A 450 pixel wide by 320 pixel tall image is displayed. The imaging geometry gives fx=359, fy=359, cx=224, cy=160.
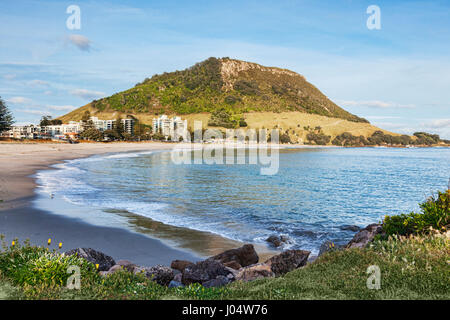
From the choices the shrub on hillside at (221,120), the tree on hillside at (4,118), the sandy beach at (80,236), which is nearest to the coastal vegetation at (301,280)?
the sandy beach at (80,236)

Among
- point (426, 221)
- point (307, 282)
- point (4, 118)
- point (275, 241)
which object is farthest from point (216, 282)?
point (4, 118)

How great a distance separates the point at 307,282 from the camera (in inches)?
250

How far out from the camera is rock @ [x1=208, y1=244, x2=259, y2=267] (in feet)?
33.6

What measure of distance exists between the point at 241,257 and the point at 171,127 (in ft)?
509

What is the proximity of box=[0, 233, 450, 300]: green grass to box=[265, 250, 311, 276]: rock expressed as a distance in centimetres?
Result: 138

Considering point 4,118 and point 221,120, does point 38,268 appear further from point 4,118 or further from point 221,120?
point 221,120

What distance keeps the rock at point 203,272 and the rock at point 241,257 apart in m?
2.02

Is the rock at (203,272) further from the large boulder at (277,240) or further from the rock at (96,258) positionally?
the large boulder at (277,240)

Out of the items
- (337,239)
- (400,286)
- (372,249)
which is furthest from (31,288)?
(337,239)

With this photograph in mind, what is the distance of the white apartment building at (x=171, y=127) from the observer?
516 feet

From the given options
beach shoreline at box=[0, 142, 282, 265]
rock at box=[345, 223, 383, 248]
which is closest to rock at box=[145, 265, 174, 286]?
beach shoreline at box=[0, 142, 282, 265]

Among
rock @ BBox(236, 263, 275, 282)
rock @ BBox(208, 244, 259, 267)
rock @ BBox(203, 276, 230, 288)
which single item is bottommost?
rock @ BBox(208, 244, 259, 267)

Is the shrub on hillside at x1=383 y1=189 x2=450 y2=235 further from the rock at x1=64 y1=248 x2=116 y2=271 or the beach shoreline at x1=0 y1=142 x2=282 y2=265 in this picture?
the rock at x1=64 y1=248 x2=116 y2=271

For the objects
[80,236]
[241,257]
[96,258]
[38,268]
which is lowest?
[241,257]
